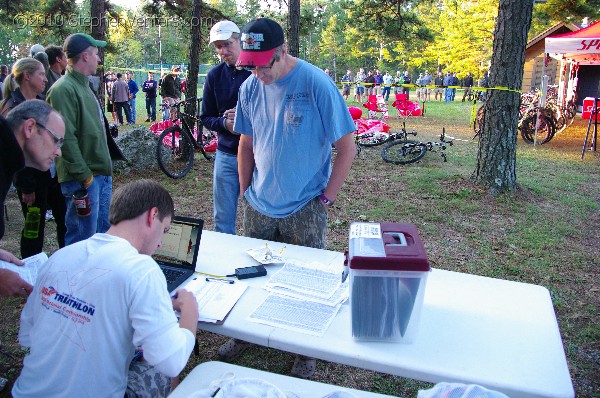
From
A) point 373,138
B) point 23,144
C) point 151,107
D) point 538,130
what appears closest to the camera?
point 23,144

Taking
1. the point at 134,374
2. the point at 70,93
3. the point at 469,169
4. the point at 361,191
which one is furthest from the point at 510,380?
the point at 469,169

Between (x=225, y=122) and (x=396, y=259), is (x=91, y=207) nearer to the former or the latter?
(x=225, y=122)

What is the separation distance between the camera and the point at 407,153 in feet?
28.6

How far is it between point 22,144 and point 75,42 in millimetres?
1687

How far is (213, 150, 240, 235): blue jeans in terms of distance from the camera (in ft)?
11.0

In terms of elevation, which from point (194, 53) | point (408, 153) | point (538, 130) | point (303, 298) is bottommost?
point (408, 153)

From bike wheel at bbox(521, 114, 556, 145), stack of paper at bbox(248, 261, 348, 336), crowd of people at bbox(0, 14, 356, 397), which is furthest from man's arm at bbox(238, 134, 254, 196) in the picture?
bike wheel at bbox(521, 114, 556, 145)

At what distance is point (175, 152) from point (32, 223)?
14.9 ft

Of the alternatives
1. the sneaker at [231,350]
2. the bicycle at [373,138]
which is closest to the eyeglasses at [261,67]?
the sneaker at [231,350]

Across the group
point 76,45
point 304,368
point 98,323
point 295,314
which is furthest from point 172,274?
point 76,45

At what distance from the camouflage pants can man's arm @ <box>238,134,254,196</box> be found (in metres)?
0.18

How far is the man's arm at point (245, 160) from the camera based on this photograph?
2.78 m

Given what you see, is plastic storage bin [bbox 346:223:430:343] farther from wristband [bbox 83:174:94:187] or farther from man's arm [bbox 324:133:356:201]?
wristband [bbox 83:174:94:187]

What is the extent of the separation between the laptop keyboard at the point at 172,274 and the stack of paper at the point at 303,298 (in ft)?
1.37
